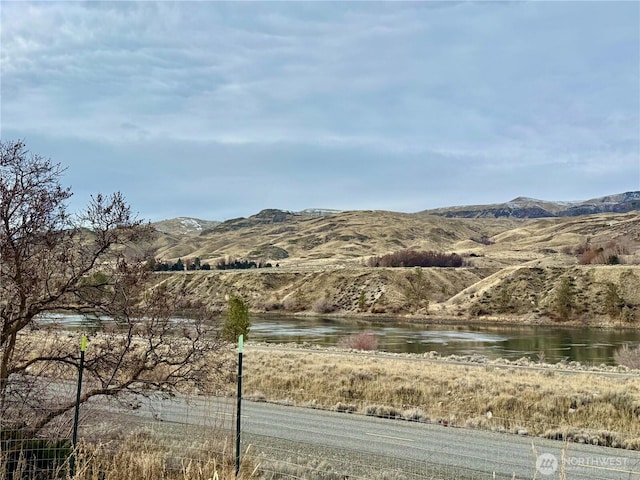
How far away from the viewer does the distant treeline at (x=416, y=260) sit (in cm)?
14338

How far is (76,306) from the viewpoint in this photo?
344 inches

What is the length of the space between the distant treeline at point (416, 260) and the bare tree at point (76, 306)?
13441 cm

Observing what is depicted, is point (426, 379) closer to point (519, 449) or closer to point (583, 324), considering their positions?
point (519, 449)

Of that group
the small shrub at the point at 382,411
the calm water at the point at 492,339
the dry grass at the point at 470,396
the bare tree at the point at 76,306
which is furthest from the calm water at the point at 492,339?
the bare tree at the point at 76,306

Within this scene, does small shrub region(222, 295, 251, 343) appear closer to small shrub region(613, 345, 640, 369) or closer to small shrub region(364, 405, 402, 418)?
small shrub region(364, 405, 402, 418)

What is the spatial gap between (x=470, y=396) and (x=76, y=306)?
46.0 ft

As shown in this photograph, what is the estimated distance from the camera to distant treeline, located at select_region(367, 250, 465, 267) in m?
143

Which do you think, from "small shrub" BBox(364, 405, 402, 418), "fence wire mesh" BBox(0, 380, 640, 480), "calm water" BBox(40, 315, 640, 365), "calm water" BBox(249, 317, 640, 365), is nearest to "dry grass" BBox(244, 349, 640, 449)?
"small shrub" BBox(364, 405, 402, 418)

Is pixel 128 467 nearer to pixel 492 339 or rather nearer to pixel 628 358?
pixel 628 358

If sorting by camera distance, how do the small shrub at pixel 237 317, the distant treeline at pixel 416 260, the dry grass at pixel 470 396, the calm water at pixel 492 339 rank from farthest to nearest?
1. the distant treeline at pixel 416 260
2. the calm water at pixel 492 339
3. the small shrub at pixel 237 317
4. the dry grass at pixel 470 396

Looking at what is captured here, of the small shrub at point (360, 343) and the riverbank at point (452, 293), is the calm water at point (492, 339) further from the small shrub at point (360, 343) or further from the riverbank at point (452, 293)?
the riverbank at point (452, 293)

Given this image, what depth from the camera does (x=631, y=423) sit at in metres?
15.6

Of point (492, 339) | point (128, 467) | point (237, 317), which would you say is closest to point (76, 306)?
point (128, 467)

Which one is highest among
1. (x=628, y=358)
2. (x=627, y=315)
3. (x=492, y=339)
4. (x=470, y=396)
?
(x=627, y=315)
